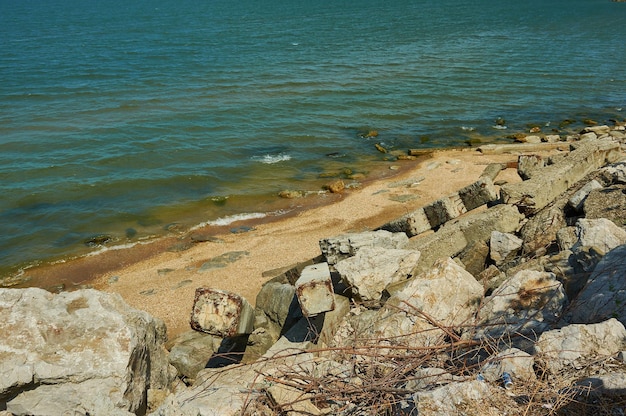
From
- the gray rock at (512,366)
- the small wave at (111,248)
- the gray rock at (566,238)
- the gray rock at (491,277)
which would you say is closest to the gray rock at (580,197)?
the gray rock at (566,238)

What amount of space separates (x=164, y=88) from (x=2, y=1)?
283 feet

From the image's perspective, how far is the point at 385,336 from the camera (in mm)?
5719

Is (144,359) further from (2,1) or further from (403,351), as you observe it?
(2,1)

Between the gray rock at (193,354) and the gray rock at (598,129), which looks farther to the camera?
the gray rock at (598,129)

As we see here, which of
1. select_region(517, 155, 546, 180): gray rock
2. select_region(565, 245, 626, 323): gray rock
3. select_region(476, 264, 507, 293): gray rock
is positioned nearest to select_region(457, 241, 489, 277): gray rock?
select_region(476, 264, 507, 293): gray rock

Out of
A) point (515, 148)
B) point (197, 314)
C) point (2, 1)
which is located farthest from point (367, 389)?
point (2, 1)

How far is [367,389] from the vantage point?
4211 mm

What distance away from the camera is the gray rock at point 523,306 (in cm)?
502

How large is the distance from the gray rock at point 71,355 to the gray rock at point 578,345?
3428 millimetres

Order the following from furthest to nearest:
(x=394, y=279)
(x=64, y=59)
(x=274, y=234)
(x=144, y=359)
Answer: (x=64, y=59)
(x=274, y=234)
(x=394, y=279)
(x=144, y=359)

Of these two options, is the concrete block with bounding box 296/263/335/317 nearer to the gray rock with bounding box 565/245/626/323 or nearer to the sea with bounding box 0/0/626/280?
the gray rock with bounding box 565/245/626/323

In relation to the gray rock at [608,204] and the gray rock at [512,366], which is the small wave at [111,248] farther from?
the gray rock at [512,366]

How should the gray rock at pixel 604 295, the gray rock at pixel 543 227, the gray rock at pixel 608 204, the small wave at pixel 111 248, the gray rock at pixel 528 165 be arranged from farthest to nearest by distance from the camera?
the small wave at pixel 111 248 < the gray rock at pixel 528 165 < the gray rock at pixel 543 227 < the gray rock at pixel 608 204 < the gray rock at pixel 604 295

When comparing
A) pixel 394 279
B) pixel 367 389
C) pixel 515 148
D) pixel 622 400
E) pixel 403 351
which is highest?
pixel 622 400
